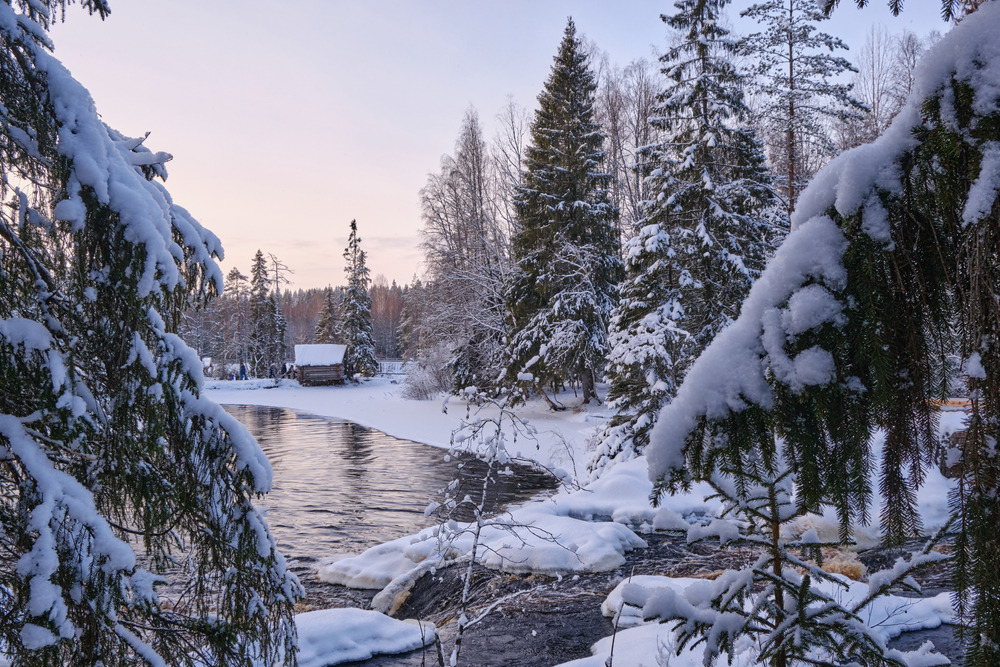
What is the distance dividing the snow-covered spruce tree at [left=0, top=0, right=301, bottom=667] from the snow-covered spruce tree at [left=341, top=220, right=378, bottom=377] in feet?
146

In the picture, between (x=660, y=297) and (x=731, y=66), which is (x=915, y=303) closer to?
(x=660, y=297)

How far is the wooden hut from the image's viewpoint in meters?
43.1

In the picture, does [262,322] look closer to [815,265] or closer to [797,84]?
[797,84]

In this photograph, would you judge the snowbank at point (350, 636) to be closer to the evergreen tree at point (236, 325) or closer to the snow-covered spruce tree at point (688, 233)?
the snow-covered spruce tree at point (688, 233)

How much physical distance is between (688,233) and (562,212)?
8556mm

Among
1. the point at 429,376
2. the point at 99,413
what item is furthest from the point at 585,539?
the point at 429,376

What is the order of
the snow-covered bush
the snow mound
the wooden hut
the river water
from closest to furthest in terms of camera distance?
the river water, the snow mound, the snow-covered bush, the wooden hut

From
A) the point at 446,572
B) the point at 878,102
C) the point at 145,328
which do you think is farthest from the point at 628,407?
the point at 878,102

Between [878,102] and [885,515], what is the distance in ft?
84.0

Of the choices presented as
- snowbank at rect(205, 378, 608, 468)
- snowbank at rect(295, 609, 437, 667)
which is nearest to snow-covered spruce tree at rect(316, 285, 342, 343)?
snowbank at rect(205, 378, 608, 468)

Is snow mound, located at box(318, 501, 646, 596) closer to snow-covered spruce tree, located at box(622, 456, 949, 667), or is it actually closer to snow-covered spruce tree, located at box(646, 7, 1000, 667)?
snow-covered spruce tree, located at box(622, 456, 949, 667)

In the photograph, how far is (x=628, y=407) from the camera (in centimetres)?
1237

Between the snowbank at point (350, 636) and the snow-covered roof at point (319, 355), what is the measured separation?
39.0 meters

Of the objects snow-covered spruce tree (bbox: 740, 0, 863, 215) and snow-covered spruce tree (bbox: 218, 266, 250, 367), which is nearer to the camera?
snow-covered spruce tree (bbox: 740, 0, 863, 215)
